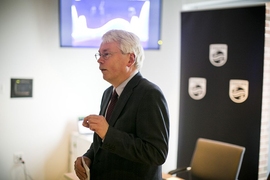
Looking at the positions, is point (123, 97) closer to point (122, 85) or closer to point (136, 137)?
point (122, 85)

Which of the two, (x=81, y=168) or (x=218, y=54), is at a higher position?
(x=218, y=54)

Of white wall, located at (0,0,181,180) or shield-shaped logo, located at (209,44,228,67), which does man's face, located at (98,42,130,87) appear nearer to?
white wall, located at (0,0,181,180)

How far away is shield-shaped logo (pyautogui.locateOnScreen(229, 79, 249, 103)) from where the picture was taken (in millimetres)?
3336

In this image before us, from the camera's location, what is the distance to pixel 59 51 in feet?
10.4

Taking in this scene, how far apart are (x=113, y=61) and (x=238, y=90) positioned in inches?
89.3

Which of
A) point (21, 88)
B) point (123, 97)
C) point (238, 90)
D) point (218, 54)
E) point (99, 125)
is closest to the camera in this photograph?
point (99, 125)

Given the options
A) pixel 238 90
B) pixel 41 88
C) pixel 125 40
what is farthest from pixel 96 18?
pixel 125 40

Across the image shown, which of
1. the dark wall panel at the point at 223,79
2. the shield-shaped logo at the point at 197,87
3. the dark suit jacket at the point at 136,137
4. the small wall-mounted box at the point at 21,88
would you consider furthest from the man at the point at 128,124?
the shield-shaped logo at the point at 197,87

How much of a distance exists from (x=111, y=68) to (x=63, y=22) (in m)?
1.84

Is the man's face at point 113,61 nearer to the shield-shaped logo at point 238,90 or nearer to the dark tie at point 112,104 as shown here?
the dark tie at point 112,104

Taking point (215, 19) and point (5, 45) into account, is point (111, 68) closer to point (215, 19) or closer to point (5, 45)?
point (5, 45)

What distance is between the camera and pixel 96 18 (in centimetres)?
317

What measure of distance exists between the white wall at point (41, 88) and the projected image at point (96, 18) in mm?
105

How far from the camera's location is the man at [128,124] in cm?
129
